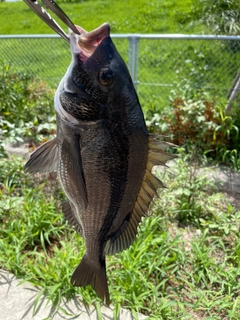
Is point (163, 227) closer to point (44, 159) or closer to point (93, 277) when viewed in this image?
point (93, 277)

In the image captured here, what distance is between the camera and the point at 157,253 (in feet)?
9.84

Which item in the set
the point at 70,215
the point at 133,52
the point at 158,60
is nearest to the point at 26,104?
the point at 133,52

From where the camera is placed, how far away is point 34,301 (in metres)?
2.61

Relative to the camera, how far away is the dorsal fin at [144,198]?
1.30m

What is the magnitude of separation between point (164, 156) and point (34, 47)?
5.37m

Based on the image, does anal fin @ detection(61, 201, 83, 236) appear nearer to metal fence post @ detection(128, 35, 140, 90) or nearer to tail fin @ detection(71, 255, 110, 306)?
tail fin @ detection(71, 255, 110, 306)

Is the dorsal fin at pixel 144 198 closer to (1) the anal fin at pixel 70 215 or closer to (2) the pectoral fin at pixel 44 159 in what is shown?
(1) the anal fin at pixel 70 215

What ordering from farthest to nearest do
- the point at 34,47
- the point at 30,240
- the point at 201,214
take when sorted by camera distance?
the point at 34,47
the point at 201,214
the point at 30,240

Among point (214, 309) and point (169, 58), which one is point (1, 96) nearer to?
point (169, 58)

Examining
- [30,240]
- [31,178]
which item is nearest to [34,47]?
[31,178]

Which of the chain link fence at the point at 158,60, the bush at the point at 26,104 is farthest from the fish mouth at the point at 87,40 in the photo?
the chain link fence at the point at 158,60

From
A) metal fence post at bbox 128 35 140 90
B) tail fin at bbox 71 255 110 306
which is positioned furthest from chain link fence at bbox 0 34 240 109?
tail fin at bbox 71 255 110 306

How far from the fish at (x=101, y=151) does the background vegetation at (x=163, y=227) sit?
1.27m

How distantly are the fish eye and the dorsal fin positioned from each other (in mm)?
250
